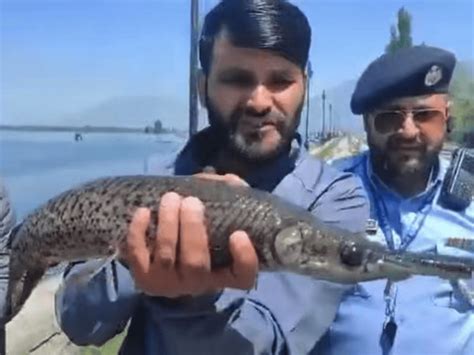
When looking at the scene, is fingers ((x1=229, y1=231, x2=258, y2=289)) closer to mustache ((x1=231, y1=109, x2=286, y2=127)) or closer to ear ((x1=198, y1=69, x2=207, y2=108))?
mustache ((x1=231, y1=109, x2=286, y2=127))

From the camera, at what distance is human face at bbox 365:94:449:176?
416 centimetres

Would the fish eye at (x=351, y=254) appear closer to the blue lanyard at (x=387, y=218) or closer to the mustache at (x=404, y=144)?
the blue lanyard at (x=387, y=218)

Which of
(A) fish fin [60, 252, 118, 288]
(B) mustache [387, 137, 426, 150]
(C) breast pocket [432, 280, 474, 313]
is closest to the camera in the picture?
(A) fish fin [60, 252, 118, 288]

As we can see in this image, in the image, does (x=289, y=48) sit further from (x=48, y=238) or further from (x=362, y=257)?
(x=48, y=238)

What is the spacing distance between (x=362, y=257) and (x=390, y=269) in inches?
3.4

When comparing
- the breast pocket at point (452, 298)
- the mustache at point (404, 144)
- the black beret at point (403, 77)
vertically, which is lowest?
the breast pocket at point (452, 298)

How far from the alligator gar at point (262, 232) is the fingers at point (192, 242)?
4 centimetres

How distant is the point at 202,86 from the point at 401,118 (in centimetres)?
139

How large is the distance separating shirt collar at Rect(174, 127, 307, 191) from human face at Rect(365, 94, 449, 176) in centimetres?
118

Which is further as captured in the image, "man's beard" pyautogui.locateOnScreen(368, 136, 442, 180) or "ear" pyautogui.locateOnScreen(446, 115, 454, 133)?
"ear" pyautogui.locateOnScreen(446, 115, 454, 133)

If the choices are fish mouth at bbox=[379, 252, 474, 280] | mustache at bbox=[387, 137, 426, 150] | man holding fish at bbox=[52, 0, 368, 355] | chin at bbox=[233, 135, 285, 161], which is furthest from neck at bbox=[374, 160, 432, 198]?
fish mouth at bbox=[379, 252, 474, 280]

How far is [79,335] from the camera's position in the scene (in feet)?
9.25

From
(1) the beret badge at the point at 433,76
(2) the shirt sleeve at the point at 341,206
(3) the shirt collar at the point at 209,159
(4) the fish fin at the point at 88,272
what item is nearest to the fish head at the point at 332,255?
(2) the shirt sleeve at the point at 341,206

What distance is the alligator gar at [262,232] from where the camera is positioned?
2.61 m
